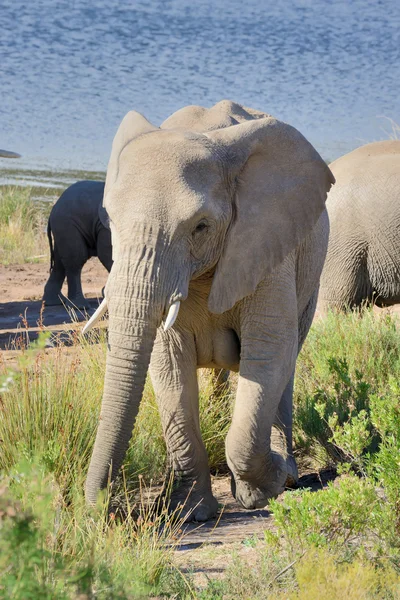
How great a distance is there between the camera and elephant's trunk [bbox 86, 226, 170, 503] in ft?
13.8

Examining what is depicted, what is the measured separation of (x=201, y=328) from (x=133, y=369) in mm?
845

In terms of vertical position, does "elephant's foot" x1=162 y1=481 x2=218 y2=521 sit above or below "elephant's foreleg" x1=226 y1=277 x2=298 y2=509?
below

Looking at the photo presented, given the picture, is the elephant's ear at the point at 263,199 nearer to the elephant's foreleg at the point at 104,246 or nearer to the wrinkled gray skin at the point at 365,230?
the wrinkled gray skin at the point at 365,230

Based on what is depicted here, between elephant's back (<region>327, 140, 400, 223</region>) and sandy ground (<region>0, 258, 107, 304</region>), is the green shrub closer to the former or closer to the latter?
elephant's back (<region>327, 140, 400, 223</region>)

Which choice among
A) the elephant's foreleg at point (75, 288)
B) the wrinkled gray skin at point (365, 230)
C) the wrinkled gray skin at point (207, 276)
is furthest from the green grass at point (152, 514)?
the elephant's foreleg at point (75, 288)

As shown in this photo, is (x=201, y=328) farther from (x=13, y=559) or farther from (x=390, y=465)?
(x=13, y=559)

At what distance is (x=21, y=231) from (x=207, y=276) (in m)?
13.1

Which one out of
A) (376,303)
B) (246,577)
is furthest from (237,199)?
(376,303)

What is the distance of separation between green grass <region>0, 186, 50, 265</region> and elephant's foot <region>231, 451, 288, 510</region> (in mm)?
Answer: 10656

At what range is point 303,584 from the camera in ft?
10.6

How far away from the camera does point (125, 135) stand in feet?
15.6

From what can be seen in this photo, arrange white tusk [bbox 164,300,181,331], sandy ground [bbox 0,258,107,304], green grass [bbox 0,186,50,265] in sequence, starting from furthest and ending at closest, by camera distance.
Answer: green grass [bbox 0,186,50,265] < sandy ground [bbox 0,258,107,304] < white tusk [bbox 164,300,181,331]

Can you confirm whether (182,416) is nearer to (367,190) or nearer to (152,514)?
(152,514)

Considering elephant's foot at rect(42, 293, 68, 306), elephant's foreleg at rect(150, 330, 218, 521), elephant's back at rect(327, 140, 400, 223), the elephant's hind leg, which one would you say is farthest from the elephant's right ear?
elephant's foot at rect(42, 293, 68, 306)
